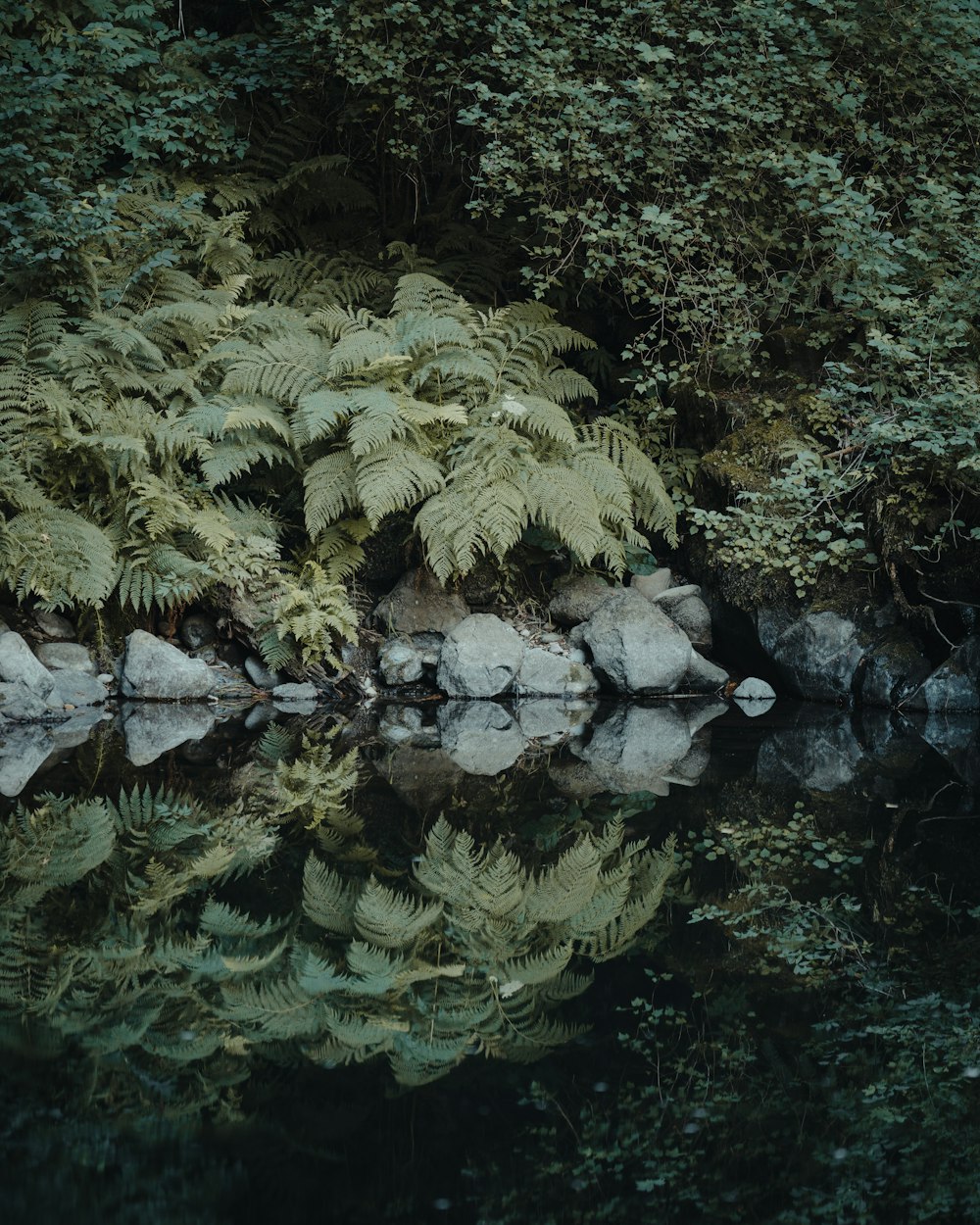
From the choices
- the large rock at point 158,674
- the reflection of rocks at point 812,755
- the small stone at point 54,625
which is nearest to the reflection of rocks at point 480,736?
the reflection of rocks at point 812,755

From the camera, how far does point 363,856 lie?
11.4 feet

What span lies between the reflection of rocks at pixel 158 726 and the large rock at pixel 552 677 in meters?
1.86

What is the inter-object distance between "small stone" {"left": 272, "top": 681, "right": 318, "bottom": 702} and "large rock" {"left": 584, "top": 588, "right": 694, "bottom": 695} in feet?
5.65

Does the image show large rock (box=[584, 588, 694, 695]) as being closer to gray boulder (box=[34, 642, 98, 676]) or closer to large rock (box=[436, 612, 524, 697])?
large rock (box=[436, 612, 524, 697])

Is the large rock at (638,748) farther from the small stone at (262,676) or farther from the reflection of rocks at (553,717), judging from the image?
the small stone at (262,676)

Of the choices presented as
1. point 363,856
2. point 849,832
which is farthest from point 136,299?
point 849,832

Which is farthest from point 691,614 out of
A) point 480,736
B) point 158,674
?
point 158,674

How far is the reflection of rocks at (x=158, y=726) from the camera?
16.2ft

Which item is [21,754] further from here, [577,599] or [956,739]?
[956,739]

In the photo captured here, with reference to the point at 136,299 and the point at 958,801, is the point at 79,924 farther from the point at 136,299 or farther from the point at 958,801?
the point at 136,299

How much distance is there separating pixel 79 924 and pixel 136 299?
5070 mm

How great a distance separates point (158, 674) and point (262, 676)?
0.60 metres

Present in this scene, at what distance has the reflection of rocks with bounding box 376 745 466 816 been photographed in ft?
13.7

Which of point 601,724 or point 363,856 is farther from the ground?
point 363,856
